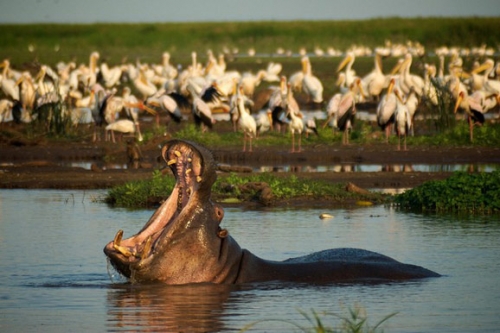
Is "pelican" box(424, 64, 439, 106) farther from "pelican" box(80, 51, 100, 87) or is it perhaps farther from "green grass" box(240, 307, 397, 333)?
"green grass" box(240, 307, 397, 333)

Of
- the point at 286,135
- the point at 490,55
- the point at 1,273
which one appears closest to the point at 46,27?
the point at 490,55

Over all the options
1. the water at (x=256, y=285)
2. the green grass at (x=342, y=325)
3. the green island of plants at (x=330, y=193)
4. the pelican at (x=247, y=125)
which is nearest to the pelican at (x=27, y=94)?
the pelican at (x=247, y=125)

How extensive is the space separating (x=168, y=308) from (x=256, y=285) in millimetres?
833

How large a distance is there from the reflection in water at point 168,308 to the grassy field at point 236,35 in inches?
2042

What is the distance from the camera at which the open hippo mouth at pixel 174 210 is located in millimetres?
7027

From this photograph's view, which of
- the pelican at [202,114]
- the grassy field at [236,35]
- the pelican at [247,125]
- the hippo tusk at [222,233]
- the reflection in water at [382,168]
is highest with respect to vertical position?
the grassy field at [236,35]

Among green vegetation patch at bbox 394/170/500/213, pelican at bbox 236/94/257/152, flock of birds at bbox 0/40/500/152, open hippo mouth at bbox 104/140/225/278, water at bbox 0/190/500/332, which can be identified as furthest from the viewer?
flock of birds at bbox 0/40/500/152

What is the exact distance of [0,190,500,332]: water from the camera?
7.16 meters

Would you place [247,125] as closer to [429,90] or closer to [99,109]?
[99,109]

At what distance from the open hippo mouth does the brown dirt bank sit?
29.0ft

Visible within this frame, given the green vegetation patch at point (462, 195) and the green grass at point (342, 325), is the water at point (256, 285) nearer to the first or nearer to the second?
the green grass at point (342, 325)

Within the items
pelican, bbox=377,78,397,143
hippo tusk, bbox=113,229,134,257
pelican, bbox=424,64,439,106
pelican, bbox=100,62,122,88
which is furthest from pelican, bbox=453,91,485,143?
pelican, bbox=100,62,122,88

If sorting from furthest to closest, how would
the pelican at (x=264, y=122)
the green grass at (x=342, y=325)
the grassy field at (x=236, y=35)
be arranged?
the grassy field at (x=236, y=35) < the pelican at (x=264, y=122) < the green grass at (x=342, y=325)

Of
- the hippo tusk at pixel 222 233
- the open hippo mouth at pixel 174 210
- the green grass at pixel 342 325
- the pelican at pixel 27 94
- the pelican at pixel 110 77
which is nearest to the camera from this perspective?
the green grass at pixel 342 325
